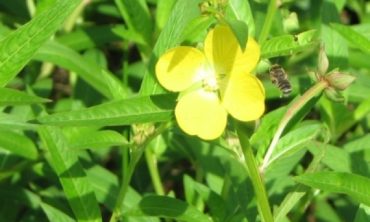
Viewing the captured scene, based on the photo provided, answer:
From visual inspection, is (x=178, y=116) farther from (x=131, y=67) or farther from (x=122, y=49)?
(x=122, y=49)

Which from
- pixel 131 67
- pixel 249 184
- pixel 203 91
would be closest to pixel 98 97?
pixel 131 67

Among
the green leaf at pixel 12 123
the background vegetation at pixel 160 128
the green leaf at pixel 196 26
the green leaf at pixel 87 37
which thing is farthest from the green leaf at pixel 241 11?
the green leaf at pixel 87 37

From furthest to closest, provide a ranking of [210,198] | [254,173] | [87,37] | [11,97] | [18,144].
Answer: [87,37]
[18,144]
[210,198]
[254,173]
[11,97]

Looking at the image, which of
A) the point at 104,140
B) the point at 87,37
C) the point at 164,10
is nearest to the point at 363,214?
the point at 104,140

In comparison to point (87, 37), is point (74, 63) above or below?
above

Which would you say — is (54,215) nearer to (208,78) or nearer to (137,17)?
(208,78)

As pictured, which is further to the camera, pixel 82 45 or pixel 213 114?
pixel 82 45
